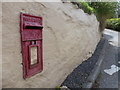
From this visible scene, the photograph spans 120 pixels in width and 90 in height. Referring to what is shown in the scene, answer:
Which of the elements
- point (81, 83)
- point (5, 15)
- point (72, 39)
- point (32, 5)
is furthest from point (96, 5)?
point (5, 15)

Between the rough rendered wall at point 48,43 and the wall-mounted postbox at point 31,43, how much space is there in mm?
65

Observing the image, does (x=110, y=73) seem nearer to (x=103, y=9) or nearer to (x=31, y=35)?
(x=31, y=35)

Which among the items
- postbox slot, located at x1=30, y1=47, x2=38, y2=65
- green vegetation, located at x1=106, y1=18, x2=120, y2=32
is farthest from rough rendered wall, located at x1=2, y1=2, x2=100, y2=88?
green vegetation, located at x1=106, y1=18, x2=120, y2=32

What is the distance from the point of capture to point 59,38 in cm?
287

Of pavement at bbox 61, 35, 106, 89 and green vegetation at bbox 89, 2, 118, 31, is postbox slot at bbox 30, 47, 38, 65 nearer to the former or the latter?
pavement at bbox 61, 35, 106, 89

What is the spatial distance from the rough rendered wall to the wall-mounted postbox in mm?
65

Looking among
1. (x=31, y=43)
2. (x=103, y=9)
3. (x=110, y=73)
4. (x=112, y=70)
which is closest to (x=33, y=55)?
(x=31, y=43)

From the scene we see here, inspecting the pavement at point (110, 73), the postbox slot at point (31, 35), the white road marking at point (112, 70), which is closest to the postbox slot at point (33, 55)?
the postbox slot at point (31, 35)

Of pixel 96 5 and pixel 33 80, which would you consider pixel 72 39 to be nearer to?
pixel 33 80

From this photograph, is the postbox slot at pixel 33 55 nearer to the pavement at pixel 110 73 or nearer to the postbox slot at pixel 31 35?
the postbox slot at pixel 31 35

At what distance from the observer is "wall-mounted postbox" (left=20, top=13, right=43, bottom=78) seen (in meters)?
2.01

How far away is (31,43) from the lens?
2.16 meters

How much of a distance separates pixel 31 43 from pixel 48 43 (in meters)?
0.45

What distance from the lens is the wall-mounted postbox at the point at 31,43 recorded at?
201 centimetres
